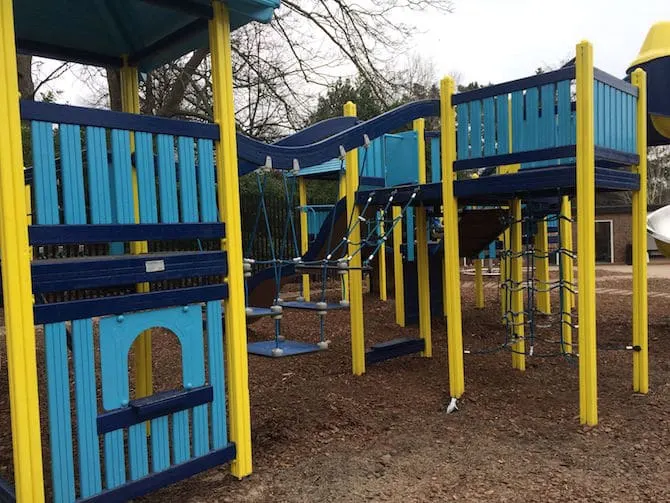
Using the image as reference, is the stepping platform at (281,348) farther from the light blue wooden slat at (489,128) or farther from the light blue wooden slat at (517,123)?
the light blue wooden slat at (517,123)

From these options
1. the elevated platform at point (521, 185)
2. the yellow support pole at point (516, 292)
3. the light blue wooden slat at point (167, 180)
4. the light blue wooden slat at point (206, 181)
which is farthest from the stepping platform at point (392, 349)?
the light blue wooden slat at point (167, 180)

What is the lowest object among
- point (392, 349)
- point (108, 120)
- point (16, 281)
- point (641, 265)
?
point (392, 349)

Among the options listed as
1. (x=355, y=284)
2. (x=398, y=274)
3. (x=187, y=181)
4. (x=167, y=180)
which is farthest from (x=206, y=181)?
(x=398, y=274)

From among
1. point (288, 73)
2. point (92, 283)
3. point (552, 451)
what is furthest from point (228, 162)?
point (288, 73)

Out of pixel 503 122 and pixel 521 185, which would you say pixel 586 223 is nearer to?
pixel 521 185

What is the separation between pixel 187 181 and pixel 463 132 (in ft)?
8.37

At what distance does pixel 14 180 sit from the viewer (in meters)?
2.73

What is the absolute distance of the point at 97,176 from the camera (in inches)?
122

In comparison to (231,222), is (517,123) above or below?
above

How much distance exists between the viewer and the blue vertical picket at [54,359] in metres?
2.88

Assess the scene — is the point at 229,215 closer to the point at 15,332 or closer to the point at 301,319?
the point at 15,332

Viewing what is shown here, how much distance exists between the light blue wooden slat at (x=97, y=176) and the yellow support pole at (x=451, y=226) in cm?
291

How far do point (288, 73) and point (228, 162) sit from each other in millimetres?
9941

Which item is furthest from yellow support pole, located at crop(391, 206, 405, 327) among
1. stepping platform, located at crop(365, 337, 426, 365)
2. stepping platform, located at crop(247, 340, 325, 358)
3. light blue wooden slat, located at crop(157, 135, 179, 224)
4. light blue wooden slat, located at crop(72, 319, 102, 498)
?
light blue wooden slat, located at crop(72, 319, 102, 498)
